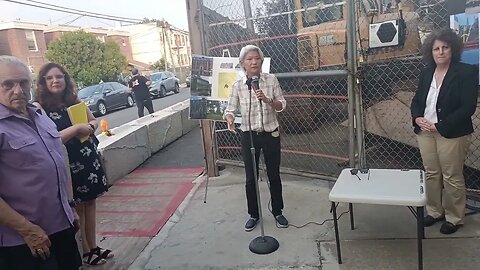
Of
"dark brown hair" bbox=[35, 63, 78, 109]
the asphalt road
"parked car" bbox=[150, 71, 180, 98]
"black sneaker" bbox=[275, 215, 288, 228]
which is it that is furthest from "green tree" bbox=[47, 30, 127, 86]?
"black sneaker" bbox=[275, 215, 288, 228]

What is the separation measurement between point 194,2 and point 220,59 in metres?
1.08

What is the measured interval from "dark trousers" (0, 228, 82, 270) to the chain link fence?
9.37ft

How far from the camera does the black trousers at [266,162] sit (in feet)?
12.1

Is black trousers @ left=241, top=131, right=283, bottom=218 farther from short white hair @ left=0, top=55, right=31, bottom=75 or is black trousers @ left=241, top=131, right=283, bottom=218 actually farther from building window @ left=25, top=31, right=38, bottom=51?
building window @ left=25, top=31, right=38, bottom=51

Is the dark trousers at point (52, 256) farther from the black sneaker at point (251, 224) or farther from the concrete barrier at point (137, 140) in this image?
the concrete barrier at point (137, 140)

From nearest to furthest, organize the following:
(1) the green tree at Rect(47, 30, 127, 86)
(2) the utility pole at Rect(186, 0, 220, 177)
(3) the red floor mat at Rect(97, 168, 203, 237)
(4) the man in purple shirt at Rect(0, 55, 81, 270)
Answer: (4) the man in purple shirt at Rect(0, 55, 81, 270) < (3) the red floor mat at Rect(97, 168, 203, 237) < (2) the utility pole at Rect(186, 0, 220, 177) < (1) the green tree at Rect(47, 30, 127, 86)

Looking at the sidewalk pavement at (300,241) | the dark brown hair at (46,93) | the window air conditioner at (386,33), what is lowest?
the sidewalk pavement at (300,241)

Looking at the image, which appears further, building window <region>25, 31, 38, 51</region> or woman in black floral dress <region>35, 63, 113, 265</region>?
building window <region>25, 31, 38, 51</region>

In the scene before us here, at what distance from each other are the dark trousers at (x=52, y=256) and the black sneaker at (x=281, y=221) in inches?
78.7

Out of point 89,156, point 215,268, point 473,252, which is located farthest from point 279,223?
point 89,156

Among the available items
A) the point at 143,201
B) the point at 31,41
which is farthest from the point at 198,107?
the point at 31,41

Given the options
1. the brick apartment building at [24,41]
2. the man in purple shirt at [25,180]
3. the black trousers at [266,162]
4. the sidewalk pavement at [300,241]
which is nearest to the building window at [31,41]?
the brick apartment building at [24,41]

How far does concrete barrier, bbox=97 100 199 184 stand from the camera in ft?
19.2

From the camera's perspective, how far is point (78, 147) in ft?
10.5
